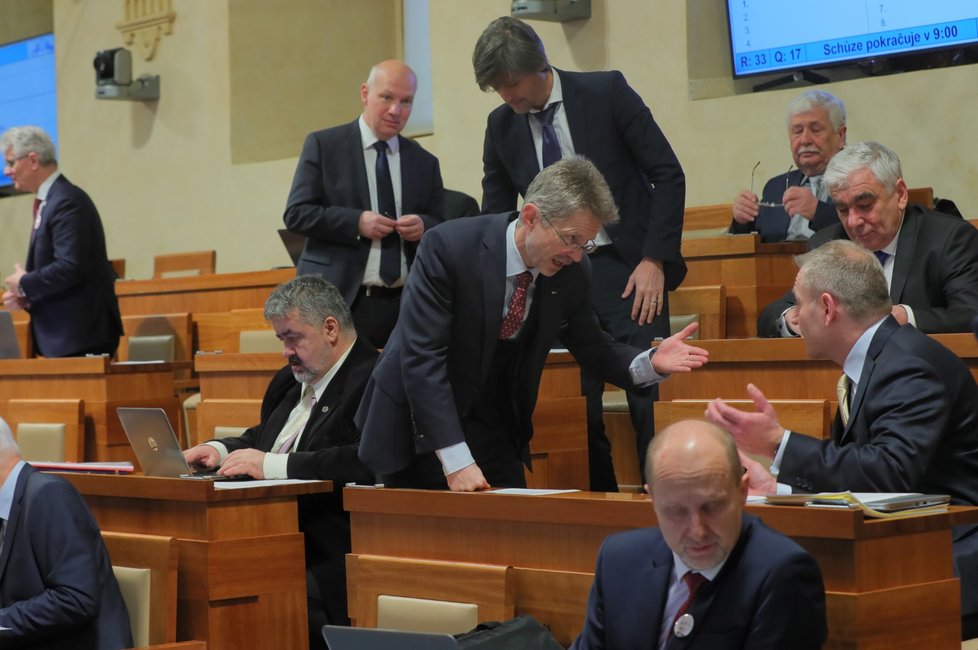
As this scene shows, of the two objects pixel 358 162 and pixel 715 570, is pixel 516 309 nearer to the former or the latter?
pixel 715 570

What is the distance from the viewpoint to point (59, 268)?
586 cm

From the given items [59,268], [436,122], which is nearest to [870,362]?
[59,268]

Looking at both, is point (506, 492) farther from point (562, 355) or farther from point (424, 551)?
point (562, 355)

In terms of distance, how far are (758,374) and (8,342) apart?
3.53m

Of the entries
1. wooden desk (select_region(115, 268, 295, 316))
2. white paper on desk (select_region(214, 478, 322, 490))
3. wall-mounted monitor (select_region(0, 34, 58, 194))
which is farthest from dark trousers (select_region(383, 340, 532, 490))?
wall-mounted monitor (select_region(0, 34, 58, 194))

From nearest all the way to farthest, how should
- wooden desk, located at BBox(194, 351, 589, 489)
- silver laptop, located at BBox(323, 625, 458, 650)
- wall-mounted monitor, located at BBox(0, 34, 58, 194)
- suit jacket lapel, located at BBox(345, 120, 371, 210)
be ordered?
silver laptop, located at BBox(323, 625, 458, 650) < wooden desk, located at BBox(194, 351, 589, 489) < suit jacket lapel, located at BBox(345, 120, 371, 210) < wall-mounted monitor, located at BBox(0, 34, 58, 194)

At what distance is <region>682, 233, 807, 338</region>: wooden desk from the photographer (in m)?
5.03

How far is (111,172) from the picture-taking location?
10172 mm

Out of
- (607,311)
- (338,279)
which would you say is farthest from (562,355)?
(338,279)

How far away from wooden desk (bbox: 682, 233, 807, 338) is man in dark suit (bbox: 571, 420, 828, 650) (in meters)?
2.83

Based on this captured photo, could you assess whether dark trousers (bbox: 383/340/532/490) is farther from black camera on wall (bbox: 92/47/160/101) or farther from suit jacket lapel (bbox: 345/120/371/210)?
black camera on wall (bbox: 92/47/160/101)

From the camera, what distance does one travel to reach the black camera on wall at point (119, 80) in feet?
31.6

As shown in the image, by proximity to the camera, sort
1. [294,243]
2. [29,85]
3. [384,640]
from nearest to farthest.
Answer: [384,640] → [294,243] → [29,85]

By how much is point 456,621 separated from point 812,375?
1.25m
